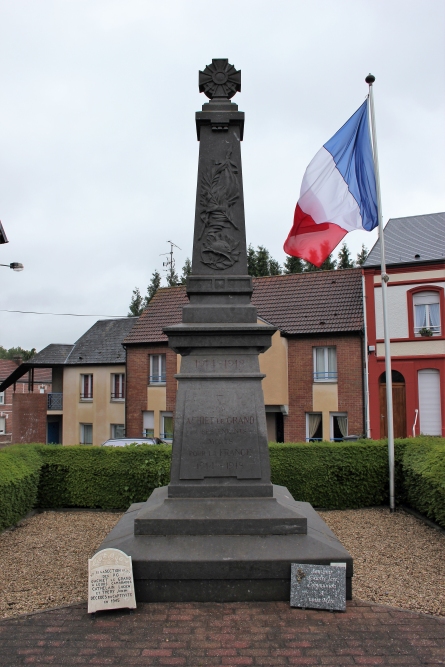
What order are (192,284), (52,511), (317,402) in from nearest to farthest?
(192,284) → (52,511) → (317,402)

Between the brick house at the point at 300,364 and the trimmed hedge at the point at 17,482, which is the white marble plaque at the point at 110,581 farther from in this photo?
the brick house at the point at 300,364

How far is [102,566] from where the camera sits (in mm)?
4898

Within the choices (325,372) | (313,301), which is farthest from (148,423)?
(313,301)

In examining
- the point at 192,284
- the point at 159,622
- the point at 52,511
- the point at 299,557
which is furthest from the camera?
the point at 52,511

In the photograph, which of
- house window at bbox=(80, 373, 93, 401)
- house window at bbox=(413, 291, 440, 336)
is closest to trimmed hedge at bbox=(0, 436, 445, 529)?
house window at bbox=(413, 291, 440, 336)

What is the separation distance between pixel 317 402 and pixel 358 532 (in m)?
14.6

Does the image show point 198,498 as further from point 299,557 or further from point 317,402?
point 317,402

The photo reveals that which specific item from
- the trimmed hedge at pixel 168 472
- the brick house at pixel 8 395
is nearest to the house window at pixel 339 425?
the trimmed hedge at pixel 168 472

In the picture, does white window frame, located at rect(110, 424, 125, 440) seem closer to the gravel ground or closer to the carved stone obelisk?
the gravel ground

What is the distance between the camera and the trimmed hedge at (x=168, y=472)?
10609mm

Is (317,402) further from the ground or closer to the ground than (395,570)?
further from the ground

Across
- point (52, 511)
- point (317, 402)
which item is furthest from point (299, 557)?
point (317, 402)

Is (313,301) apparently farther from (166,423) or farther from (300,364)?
(166,423)

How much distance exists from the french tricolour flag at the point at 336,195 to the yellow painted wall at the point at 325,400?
13.3 meters
